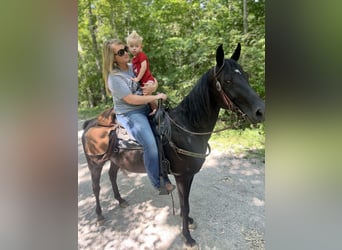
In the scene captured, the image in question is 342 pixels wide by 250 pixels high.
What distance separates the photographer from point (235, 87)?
3.50 ft

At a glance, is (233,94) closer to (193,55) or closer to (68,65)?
(193,55)

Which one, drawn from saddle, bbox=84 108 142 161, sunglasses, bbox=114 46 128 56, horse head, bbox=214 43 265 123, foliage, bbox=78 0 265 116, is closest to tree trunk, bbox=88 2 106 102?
foliage, bbox=78 0 265 116

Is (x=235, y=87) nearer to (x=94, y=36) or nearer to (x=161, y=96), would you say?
(x=161, y=96)

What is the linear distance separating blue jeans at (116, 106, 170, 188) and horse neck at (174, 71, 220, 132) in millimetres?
168

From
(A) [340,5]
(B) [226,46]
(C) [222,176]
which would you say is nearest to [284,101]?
(A) [340,5]

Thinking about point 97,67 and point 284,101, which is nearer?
point 284,101

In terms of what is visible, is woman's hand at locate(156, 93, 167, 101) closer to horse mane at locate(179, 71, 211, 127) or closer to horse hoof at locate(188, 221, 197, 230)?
horse mane at locate(179, 71, 211, 127)

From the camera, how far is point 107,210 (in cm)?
127

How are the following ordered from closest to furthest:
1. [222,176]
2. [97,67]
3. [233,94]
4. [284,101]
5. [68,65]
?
[284,101] → [68,65] → [233,94] → [97,67] → [222,176]

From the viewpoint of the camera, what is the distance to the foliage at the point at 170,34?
1126 millimetres

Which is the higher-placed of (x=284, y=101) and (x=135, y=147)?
(x=284, y=101)

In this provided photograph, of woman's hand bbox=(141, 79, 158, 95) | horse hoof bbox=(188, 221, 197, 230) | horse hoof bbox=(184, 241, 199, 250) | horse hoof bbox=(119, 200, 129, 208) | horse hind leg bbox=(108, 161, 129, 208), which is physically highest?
woman's hand bbox=(141, 79, 158, 95)

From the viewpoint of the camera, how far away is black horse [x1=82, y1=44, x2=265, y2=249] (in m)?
1.10

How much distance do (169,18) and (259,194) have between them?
961 mm
